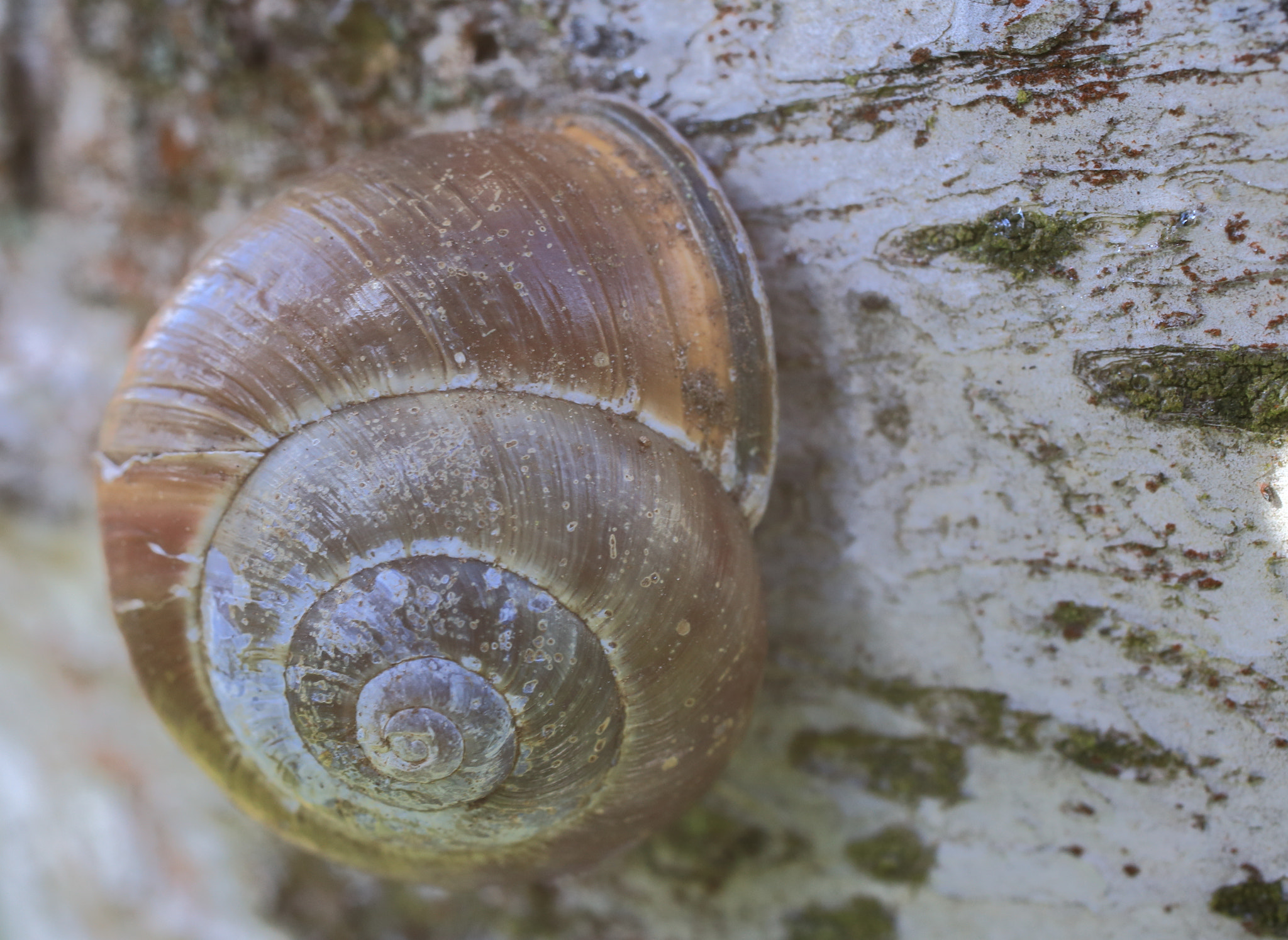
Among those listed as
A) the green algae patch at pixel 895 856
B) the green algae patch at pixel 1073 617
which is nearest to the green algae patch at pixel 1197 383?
the green algae patch at pixel 1073 617

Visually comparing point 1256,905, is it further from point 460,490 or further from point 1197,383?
point 460,490

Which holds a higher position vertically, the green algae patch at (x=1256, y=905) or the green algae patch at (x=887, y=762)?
the green algae patch at (x=887, y=762)

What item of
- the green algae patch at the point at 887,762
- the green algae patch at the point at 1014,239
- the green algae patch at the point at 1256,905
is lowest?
the green algae patch at the point at 1256,905

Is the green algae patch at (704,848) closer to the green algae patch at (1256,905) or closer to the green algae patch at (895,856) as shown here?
the green algae patch at (895,856)

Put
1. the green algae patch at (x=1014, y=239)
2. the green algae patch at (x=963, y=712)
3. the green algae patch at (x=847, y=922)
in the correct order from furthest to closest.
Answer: the green algae patch at (x=847, y=922), the green algae patch at (x=963, y=712), the green algae patch at (x=1014, y=239)

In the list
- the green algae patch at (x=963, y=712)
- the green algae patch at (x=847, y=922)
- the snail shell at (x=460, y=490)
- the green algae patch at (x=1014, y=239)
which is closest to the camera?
the snail shell at (x=460, y=490)

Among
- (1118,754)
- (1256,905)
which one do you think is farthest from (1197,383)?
(1256,905)

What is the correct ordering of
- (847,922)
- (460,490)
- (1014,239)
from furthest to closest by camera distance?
(847,922) → (1014,239) → (460,490)
